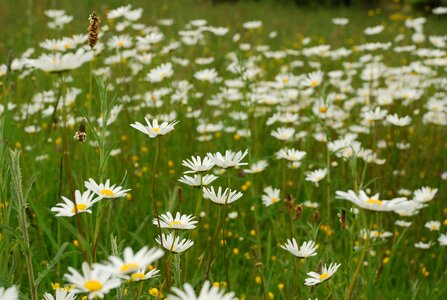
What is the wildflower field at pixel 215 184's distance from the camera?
1.27m

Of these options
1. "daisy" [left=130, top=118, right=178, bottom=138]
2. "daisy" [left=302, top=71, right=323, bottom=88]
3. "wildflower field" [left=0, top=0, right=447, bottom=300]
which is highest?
"daisy" [left=302, top=71, right=323, bottom=88]

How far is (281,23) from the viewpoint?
27.8 feet

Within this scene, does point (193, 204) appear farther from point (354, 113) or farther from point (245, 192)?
point (354, 113)

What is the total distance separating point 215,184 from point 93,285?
7.10 feet

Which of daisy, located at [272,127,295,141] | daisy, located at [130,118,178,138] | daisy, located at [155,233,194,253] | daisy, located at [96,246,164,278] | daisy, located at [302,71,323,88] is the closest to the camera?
daisy, located at [96,246,164,278]

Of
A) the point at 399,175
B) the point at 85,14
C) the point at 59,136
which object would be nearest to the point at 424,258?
the point at 399,175

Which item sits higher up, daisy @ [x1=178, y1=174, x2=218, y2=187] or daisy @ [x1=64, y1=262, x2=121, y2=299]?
daisy @ [x1=178, y1=174, x2=218, y2=187]

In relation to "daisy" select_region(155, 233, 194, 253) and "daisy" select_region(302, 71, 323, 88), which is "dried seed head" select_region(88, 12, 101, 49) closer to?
"daisy" select_region(155, 233, 194, 253)

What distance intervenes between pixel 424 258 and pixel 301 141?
1311mm

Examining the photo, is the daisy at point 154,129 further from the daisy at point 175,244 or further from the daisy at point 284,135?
the daisy at point 284,135

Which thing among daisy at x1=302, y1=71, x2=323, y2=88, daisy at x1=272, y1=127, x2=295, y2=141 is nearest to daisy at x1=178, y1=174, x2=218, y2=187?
daisy at x1=272, y1=127, x2=295, y2=141

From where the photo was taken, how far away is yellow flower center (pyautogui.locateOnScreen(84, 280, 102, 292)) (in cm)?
83

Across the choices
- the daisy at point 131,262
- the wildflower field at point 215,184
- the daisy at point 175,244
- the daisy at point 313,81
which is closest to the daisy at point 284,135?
the wildflower field at point 215,184

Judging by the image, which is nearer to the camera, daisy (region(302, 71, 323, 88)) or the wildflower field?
the wildflower field
